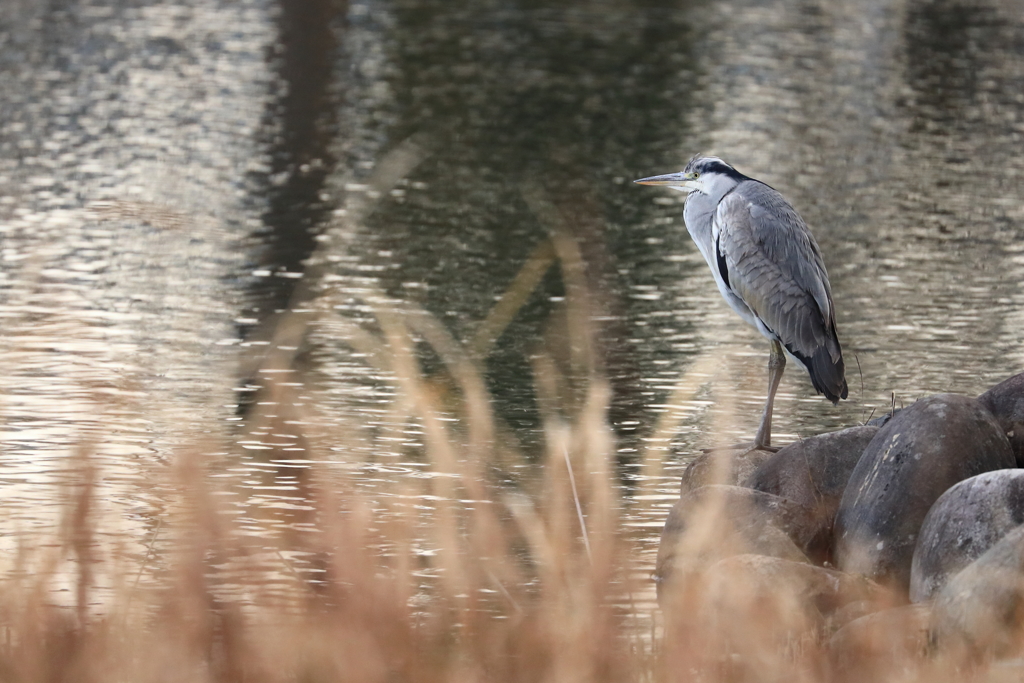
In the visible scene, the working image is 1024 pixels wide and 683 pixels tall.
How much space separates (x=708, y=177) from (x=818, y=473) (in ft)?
6.17

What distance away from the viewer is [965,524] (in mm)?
5801

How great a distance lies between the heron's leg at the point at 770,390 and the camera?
24.2 ft

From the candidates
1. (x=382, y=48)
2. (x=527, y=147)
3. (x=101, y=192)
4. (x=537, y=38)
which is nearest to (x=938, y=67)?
(x=537, y=38)

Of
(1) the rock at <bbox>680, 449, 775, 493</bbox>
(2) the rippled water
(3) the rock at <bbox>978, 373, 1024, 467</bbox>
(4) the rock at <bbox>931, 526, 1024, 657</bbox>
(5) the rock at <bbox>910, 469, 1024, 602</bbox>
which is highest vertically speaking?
(4) the rock at <bbox>931, 526, 1024, 657</bbox>

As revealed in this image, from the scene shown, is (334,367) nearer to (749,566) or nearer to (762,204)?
(762,204)

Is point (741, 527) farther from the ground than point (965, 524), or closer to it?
closer to it

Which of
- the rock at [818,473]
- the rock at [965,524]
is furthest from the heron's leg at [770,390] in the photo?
the rock at [965,524]

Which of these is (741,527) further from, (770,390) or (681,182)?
(681,182)

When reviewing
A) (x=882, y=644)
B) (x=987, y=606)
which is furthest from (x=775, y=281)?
(x=882, y=644)

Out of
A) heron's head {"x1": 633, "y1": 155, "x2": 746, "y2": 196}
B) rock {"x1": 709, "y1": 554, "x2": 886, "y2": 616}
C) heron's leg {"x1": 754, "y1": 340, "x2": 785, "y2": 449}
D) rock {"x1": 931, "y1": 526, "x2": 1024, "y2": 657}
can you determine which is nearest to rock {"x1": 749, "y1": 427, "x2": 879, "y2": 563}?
heron's leg {"x1": 754, "y1": 340, "x2": 785, "y2": 449}

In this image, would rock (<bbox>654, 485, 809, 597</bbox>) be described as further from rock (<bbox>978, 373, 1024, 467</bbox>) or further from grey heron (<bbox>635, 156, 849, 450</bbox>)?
rock (<bbox>978, 373, 1024, 467</bbox>)

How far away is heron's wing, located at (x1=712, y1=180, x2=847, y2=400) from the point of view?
292 inches

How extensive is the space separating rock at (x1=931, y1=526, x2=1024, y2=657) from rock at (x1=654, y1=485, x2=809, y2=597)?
86 cm

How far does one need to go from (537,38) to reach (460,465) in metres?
26.6
